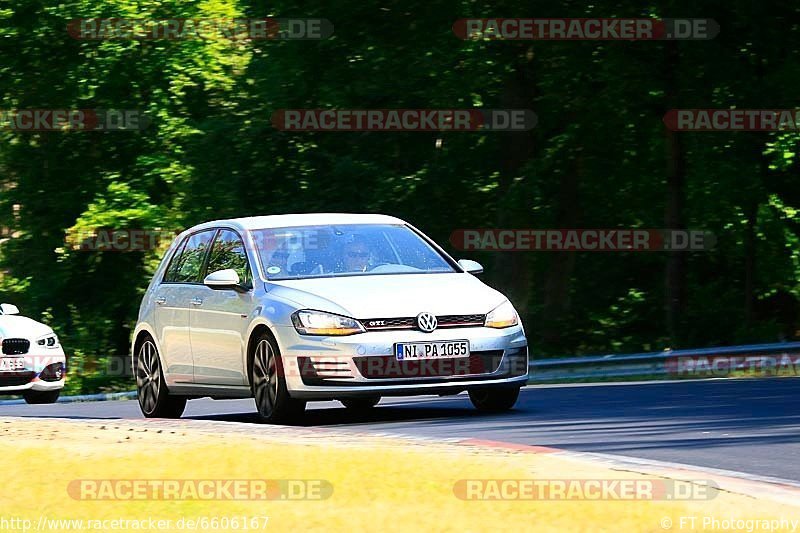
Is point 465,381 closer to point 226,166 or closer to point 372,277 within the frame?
point 372,277

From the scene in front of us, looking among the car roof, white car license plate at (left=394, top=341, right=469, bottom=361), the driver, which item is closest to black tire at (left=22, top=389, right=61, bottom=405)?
the car roof

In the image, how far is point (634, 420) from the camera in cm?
1322

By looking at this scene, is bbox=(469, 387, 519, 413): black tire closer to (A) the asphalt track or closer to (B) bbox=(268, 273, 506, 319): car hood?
(A) the asphalt track

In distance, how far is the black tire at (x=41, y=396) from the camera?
955 inches

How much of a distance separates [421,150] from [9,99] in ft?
35.5

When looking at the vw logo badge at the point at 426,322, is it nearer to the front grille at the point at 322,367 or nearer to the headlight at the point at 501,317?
the headlight at the point at 501,317

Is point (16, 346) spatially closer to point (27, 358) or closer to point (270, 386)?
point (27, 358)

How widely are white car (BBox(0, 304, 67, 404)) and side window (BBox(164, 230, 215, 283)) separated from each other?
7836mm

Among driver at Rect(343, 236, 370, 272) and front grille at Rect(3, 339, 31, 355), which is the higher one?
driver at Rect(343, 236, 370, 272)

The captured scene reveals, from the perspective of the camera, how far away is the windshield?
14.1 m

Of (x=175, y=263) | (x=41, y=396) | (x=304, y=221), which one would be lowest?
(x=41, y=396)

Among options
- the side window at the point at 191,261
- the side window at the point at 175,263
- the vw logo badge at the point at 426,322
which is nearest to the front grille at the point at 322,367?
the vw logo badge at the point at 426,322

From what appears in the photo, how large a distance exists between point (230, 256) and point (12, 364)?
9.45 m

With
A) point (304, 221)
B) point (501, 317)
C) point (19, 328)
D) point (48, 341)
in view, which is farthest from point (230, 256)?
point (48, 341)
